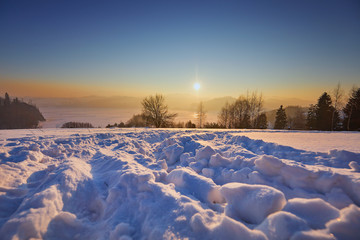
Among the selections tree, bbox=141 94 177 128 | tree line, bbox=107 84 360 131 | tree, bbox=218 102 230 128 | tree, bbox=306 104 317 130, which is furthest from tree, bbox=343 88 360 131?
tree, bbox=141 94 177 128

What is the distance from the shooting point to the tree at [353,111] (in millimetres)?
21728

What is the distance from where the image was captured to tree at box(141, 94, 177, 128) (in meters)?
28.5

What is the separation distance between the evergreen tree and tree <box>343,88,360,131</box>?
2.30m

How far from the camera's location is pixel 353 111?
72.7 feet

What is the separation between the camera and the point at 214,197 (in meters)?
2.65

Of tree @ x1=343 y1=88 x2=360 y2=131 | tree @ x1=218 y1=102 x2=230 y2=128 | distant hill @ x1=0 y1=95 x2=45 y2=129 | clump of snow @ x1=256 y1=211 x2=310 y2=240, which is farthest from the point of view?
distant hill @ x1=0 y1=95 x2=45 y2=129

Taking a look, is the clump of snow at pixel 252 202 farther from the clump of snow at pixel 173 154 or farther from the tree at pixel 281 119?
the tree at pixel 281 119

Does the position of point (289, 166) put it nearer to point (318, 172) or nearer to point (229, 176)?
point (318, 172)

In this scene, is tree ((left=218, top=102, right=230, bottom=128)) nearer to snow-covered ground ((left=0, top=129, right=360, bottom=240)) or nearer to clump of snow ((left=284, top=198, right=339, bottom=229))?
snow-covered ground ((left=0, top=129, right=360, bottom=240))

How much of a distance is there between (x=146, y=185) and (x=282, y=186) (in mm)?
2715

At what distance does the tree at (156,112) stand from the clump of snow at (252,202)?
26365 millimetres

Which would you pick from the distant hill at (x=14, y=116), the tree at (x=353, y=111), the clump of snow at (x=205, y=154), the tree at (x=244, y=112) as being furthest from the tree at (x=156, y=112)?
the distant hill at (x=14, y=116)

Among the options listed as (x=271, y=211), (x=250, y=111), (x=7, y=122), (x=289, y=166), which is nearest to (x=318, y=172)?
(x=289, y=166)

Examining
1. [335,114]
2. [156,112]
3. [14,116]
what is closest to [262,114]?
[335,114]
